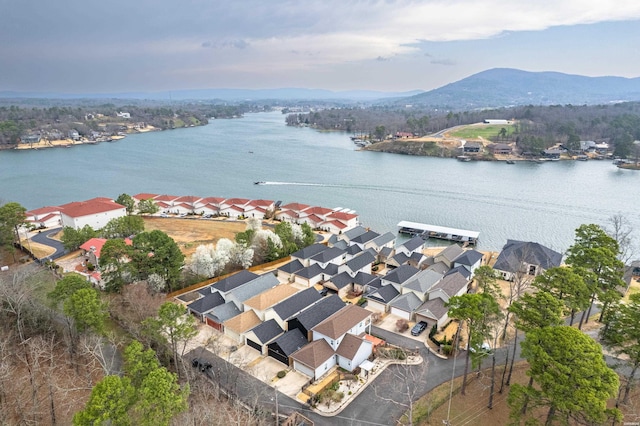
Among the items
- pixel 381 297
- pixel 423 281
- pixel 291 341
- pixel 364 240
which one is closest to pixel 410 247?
pixel 364 240

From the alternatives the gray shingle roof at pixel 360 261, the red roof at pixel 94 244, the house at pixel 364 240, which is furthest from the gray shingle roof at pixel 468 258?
the red roof at pixel 94 244

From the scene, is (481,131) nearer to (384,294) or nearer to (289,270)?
(289,270)

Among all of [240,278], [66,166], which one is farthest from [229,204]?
[66,166]

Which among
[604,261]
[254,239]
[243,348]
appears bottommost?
[243,348]

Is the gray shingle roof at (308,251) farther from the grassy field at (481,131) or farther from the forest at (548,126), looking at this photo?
the grassy field at (481,131)

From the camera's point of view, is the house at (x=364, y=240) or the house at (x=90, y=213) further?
the house at (x=90, y=213)

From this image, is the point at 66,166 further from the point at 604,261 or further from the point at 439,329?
the point at 604,261
